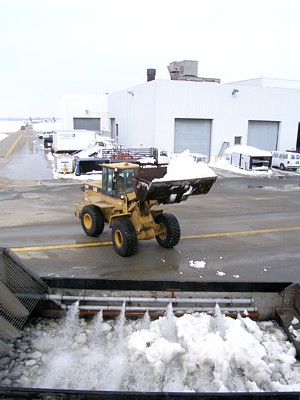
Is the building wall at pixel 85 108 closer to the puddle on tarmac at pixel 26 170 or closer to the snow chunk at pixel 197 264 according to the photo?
the puddle on tarmac at pixel 26 170

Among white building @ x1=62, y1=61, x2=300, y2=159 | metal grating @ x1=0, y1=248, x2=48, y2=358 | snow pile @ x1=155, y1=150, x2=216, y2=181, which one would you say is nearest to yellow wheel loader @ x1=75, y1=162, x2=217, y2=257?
snow pile @ x1=155, y1=150, x2=216, y2=181

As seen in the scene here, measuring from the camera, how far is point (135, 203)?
30.8 ft

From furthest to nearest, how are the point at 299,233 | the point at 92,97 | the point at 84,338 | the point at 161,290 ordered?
1. the point at 92,97
2. the point at 299,233
3. the point at 161,290
4. the point at 84,338

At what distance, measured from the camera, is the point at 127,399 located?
391 cm

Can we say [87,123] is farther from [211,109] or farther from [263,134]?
[263,134]

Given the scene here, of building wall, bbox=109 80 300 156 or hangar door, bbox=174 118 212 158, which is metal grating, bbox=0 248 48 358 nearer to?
building wall, bbox=109 80 300 156

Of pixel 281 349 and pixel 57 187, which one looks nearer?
pixel 281 349

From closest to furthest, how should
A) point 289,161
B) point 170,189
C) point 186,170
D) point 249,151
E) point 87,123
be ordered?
point 170,189, point 186,170, point 249,151, point 289,161, point 87,123

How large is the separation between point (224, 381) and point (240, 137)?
31877mm

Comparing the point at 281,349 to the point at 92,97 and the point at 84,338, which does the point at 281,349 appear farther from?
the point at 92,97

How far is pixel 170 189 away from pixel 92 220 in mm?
3254

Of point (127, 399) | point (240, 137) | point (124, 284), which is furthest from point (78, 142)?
point (127, 399)

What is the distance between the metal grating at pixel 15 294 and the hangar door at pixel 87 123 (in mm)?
50827

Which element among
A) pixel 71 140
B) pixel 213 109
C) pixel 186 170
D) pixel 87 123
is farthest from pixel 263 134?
pixel 186 170
